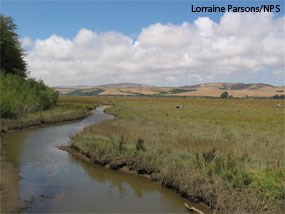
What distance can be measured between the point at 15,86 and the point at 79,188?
3499 cm

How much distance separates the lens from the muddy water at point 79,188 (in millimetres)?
14453

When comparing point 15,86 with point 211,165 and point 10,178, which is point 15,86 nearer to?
point 10,178

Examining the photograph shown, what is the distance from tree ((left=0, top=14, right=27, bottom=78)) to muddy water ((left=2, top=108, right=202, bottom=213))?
125 feet

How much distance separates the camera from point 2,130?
33.9 metres

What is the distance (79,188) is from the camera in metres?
17.0

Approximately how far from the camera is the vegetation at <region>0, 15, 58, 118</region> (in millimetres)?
40850

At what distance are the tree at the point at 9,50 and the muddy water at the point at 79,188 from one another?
3806 cm

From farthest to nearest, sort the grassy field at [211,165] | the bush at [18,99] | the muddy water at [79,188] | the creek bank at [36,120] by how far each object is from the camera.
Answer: the bush at [18,99]
the creek bank at [36,120]
the muddy water at [79,188]
the grassy field at [211,165]

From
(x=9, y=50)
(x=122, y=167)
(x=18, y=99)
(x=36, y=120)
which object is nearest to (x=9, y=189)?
(x=122, y=167)

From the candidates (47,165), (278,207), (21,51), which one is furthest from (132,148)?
(21,51)

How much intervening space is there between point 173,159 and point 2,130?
21.6 meters

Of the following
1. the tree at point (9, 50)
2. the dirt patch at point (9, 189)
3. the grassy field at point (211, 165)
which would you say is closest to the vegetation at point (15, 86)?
the tree at point (9, 50)

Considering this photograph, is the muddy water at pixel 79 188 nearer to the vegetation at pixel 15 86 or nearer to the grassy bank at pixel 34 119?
the grassy bank at pixel 34 119

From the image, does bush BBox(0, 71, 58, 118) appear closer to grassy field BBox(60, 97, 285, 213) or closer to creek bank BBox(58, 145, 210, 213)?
grassy field BBox(60, 97, 285, 213)
